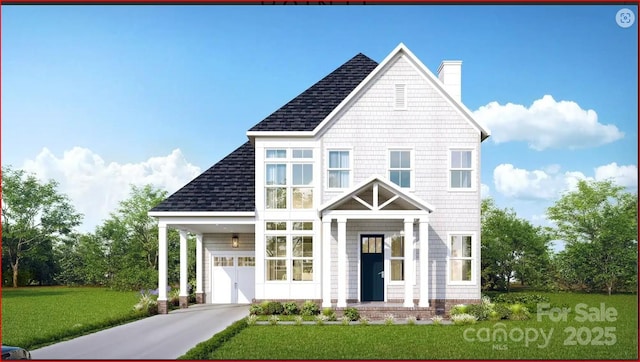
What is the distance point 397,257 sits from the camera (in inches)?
807

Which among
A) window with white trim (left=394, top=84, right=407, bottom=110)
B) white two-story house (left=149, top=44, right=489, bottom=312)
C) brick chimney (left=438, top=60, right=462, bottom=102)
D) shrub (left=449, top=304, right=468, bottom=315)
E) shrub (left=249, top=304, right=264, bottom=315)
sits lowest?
shrub (left=249, top=304, right=264, bottom=315)

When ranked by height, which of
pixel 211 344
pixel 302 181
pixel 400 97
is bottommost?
pixel 211 344

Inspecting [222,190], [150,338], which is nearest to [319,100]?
[222,190]

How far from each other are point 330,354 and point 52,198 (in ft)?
112

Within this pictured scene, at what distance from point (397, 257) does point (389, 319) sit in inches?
134

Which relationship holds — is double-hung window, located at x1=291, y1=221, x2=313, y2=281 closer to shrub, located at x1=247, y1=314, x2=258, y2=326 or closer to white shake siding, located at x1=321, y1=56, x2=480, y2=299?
white shake siding, located at x1=321, y1=56, x2=480, y2=299

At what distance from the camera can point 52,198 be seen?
136 ft

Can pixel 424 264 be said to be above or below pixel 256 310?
above

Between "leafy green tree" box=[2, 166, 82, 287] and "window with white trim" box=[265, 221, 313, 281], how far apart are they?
81.9ft

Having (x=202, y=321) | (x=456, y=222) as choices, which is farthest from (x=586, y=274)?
(x=202, y=321)

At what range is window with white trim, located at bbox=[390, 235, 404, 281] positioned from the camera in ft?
67.3

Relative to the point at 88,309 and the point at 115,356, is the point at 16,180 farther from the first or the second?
the point at 115,356

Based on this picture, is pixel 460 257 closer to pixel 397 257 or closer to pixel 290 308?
pixel 397 257

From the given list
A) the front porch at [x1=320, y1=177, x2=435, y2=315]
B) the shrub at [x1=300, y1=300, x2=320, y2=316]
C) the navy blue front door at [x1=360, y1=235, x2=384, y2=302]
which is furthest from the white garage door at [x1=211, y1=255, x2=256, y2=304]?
the navy blue front door at [x1=360, y1=235, x2=384, y2=302]
